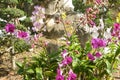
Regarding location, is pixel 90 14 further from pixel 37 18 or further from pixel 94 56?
pixel 37 18

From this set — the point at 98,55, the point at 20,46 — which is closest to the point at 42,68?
the point at 98,55

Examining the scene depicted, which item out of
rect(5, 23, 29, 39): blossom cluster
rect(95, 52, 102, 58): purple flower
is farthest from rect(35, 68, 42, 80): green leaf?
rect(95, 52, 102, 58): purple flower

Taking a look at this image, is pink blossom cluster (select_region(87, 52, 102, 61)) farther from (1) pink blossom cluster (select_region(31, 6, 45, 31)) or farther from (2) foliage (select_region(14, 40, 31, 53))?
(2) foliage (select_region(14, 40, 31, 53))

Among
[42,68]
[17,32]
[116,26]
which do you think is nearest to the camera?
[17,32]

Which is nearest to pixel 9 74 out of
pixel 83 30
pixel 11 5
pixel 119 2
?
pixel 11 5

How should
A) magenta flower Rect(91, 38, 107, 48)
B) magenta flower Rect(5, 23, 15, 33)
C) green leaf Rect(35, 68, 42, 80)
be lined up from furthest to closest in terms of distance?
green leaf Rect(35, 68, 42, 80)
magenta flower Rect(5, 23, 15, 33)
magenta flower Rect(91, 38, 107, 48)

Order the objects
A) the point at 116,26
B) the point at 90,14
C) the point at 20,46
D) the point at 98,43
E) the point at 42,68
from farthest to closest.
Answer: the point at 20,46 < the point at 42,68 < the point at 90,14 < the point at 116,26 < the point at 98,43

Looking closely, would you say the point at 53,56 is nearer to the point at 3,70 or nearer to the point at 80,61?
the point at 80,61

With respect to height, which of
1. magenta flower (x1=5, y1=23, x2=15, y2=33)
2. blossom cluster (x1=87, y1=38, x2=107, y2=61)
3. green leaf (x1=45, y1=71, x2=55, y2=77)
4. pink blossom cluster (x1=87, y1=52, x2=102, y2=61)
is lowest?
green leaf (x1=45, y1=71, x2=55, y2=77)

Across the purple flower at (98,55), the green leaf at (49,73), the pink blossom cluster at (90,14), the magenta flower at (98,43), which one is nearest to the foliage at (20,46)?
the green leaf at (49,73)

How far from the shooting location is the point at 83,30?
11586 millimetres

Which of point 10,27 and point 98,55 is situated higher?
point 10,27

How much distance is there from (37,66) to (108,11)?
7.51m

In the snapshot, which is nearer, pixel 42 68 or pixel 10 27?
pixel 10 27
